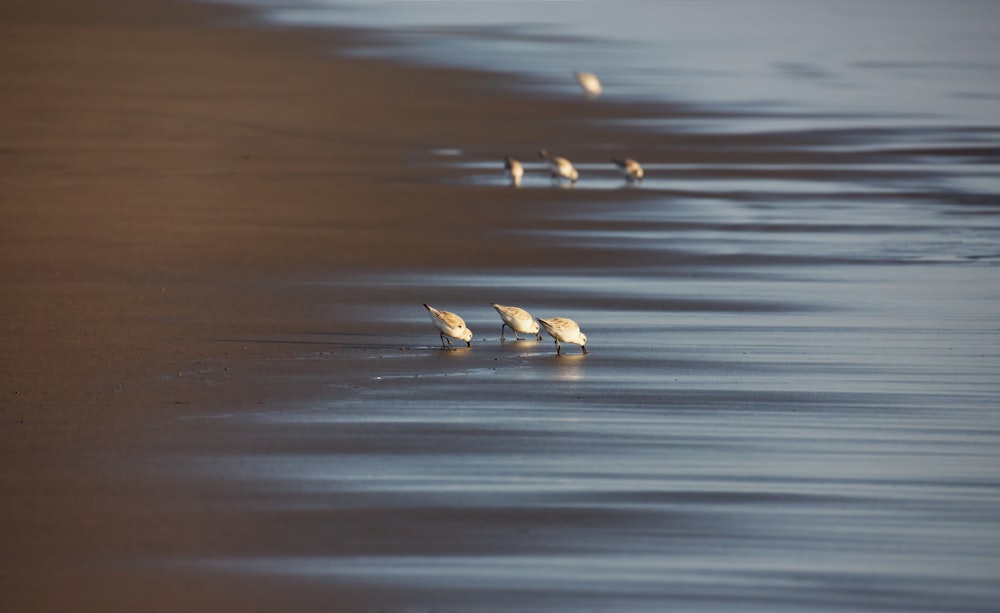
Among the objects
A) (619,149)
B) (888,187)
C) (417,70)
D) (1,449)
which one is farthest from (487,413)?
(417,70)

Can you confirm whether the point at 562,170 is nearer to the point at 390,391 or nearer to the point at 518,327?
the point at 518,327

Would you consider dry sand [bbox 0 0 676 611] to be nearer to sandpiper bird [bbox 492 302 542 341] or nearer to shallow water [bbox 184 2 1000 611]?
shallow water [bbox 184 2 1000 611]

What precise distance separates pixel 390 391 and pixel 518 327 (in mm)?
1421

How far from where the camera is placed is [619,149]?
20719mm

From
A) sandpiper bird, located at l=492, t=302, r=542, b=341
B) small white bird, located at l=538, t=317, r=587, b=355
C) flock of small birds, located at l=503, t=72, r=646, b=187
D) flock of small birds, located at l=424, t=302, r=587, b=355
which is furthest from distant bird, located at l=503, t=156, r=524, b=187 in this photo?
small white bird, located at l=538, t=317, r=587, b=355

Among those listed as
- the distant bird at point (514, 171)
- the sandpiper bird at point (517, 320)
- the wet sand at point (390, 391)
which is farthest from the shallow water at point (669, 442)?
the distant bird at point (514, 171)

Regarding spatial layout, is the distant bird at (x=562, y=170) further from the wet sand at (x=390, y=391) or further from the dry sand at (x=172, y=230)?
the wet sand at (x=390, y=391)

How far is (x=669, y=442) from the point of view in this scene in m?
7.79

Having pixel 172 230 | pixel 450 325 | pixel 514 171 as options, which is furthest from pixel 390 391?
pixel 514 171

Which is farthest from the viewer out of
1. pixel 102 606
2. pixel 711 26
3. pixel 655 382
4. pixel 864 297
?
pixel 711 26

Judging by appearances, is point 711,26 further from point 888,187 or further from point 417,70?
point 888,187

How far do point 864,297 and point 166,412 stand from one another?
5433mm

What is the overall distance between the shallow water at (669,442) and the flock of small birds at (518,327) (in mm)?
102

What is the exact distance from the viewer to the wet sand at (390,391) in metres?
6.12
